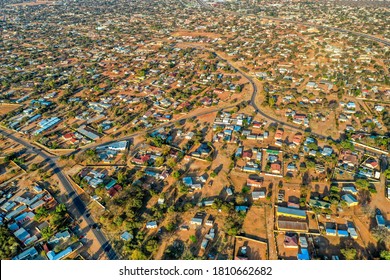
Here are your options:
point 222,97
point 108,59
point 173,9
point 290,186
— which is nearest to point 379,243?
point 290,186

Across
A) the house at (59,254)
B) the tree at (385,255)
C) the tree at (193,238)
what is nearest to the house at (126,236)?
the house at (59,254)

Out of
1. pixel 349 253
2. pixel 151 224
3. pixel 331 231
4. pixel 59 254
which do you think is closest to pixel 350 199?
pixel 331 231

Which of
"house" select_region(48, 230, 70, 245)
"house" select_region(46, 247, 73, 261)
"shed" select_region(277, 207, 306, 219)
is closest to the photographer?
"house" select_region(46, 247, 73, 261)

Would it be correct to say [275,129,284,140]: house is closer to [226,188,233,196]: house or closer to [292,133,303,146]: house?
[292,133,303,146]: house

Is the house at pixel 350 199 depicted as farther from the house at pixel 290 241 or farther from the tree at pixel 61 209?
the tree at pixel 61 209

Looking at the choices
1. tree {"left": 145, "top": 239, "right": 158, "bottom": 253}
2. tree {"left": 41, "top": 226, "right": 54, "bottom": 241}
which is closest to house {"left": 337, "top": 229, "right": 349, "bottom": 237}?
tree {"left": 145, "top": 239, "right": 158, "bottom": 253}

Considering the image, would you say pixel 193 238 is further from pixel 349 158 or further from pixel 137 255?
pixel 349 158
